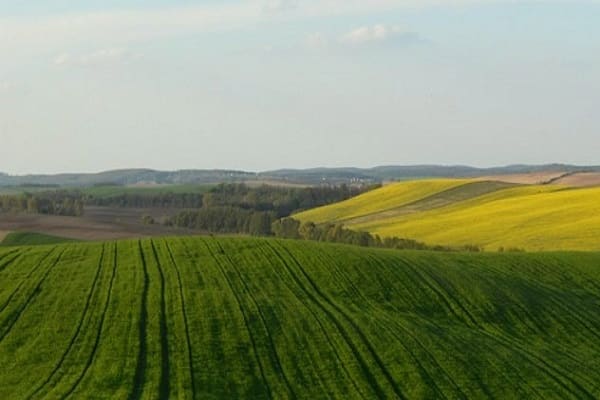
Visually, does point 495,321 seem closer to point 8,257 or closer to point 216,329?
point 216,329

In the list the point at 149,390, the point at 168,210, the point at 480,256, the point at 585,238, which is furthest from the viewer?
the point at 168,210

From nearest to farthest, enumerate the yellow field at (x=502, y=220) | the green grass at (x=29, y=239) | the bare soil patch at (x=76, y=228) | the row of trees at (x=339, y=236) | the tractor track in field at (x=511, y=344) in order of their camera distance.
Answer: the tractor track in field at (x=511, y=344), the green grass at (x=29, y=239), the bare soil patch at (x=76, y=228), the yellow field at (x=502, y=220), the row of trees at (x=339, y=236)

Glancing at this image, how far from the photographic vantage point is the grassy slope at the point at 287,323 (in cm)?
2962

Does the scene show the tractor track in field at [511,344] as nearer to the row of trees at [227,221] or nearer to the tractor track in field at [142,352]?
the tractor track in field at [142,352]

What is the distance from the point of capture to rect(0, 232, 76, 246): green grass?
229 ft

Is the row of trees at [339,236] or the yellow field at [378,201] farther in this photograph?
the yellow field at [378,201]

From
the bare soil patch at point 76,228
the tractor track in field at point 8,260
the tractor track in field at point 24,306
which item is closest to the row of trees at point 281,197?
the bare soil patch at point 76,228

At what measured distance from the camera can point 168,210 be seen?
149 m

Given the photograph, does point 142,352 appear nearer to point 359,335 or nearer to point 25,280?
point 359,335

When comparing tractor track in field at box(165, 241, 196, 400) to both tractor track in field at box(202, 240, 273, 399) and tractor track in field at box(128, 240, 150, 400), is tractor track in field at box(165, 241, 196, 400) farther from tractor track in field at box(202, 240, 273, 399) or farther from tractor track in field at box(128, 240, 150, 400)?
tractor track in field at box(202, 240, 273, 399)

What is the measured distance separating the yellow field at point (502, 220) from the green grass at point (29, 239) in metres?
33.3

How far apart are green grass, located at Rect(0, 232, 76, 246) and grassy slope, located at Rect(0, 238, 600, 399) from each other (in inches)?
728

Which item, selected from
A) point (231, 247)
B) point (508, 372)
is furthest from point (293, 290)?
point (508, 372)

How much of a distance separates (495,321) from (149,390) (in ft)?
60.8
